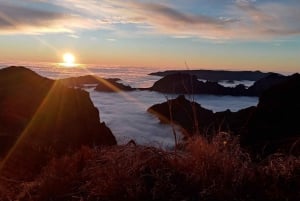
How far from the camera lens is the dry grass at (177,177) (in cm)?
489

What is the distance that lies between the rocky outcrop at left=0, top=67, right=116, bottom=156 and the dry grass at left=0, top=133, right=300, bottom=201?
101 feet

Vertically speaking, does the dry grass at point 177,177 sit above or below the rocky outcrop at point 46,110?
above

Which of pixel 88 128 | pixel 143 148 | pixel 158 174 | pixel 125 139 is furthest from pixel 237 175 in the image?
pixel 88 128

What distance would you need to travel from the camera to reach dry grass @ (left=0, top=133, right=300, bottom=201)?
4891 millimetres

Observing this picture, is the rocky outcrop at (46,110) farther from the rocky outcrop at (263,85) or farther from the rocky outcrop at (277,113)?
the rocky outcrop at (263,85)

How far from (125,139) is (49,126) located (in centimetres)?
3675

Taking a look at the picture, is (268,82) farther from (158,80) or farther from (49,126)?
(49,126)

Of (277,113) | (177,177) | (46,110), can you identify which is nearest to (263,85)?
(277,113)

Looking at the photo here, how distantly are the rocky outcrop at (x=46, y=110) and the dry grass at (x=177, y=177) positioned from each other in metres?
30.9

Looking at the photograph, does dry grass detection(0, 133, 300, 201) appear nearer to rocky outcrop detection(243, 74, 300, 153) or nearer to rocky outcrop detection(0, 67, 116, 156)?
rocky outcrop detection(0, 67, 116, 156)

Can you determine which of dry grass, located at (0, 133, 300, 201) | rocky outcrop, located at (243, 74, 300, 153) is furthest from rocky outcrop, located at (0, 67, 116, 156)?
dry grass, located at (0, 133, 300, 201)

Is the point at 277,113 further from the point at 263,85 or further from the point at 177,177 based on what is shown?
the point at 263,85

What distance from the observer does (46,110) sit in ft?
157

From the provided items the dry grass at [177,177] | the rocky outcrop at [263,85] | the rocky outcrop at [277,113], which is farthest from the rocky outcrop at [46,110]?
the rocky outcrop at [263,85]
